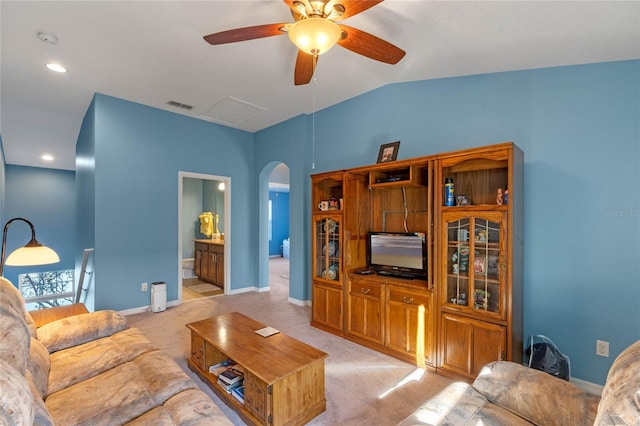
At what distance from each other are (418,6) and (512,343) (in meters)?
2.58

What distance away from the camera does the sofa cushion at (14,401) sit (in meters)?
0.78

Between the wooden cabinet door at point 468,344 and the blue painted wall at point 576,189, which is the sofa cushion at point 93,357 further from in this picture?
the blue painted wall at point 576,189

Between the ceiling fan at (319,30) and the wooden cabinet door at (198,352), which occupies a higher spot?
the ceiling fan at (319,30)

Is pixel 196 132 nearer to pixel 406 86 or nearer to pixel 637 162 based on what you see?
pixel 406 86

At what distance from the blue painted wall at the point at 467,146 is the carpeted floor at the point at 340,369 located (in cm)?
59

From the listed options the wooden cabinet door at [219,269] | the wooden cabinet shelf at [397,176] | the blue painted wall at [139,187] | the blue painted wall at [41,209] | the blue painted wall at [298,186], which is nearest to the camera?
the wooden cabinet shelf at [397,176]

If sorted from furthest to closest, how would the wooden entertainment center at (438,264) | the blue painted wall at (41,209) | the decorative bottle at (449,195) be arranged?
the blue painted wall at (41,209), the decorative bottle at (449,195), the wooden entertainment center at (438,264)

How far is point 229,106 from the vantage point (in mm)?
4227

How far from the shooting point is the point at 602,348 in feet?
7.51

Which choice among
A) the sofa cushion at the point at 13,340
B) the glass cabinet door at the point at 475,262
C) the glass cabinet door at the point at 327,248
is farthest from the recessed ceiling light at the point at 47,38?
→ the glass cabinet door at the point at 475,262

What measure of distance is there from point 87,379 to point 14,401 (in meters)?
1.11

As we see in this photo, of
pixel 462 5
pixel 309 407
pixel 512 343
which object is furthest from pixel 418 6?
pixel 309 407

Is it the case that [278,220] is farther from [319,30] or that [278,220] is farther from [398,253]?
[319,30]

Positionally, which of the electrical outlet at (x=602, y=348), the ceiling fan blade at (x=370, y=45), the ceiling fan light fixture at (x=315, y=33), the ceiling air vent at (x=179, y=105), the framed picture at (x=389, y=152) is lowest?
the electrical outlet at (x=602, y=348)
